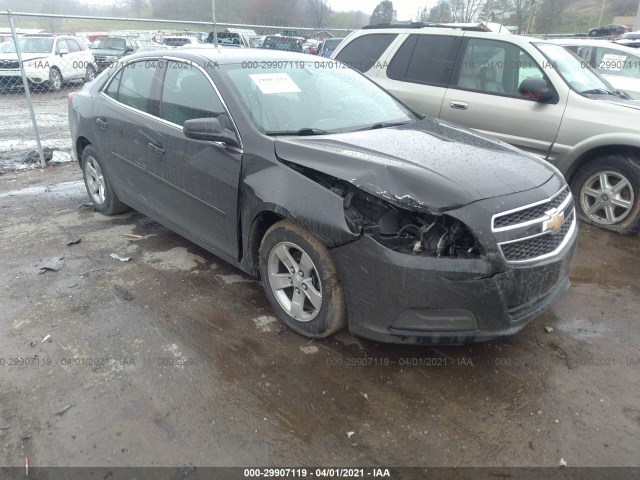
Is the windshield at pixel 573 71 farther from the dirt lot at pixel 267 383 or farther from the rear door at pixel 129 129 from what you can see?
the rear door at pixel 129 129

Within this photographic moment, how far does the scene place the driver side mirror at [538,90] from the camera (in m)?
4.70

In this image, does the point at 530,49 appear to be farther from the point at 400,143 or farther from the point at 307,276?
the point at 307,276

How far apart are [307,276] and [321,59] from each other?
2.23 meters

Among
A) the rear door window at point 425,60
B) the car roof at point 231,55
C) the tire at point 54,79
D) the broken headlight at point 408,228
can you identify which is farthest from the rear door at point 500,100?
the tire at point 54,79

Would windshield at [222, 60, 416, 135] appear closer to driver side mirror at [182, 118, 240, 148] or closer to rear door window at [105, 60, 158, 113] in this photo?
driver side mirror at [182, 118, 240, 148]

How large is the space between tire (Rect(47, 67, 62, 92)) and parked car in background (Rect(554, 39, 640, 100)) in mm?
14159

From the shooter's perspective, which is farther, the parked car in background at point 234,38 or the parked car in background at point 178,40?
the parked car in background at point 234,38

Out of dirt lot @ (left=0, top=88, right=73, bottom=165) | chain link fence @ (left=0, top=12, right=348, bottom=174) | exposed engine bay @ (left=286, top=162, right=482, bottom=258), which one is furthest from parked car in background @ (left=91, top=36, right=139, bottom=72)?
exposed engine bay @ (left=286, top=162, right=482, bottom=258)

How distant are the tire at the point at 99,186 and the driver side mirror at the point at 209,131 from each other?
1972 mm

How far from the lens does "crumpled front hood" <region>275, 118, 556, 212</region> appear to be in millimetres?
2500

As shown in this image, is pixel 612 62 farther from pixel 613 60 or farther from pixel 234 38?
pixel 234 38

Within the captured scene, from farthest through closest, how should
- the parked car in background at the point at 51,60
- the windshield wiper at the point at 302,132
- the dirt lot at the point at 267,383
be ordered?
1. the parked car in background at the point at 51,60
2. the windshield wiper at the point at 302,132
3. the dirt lot at the point at 267,383

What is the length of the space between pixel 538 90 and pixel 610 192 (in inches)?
48.1

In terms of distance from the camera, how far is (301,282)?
2.95 meters
